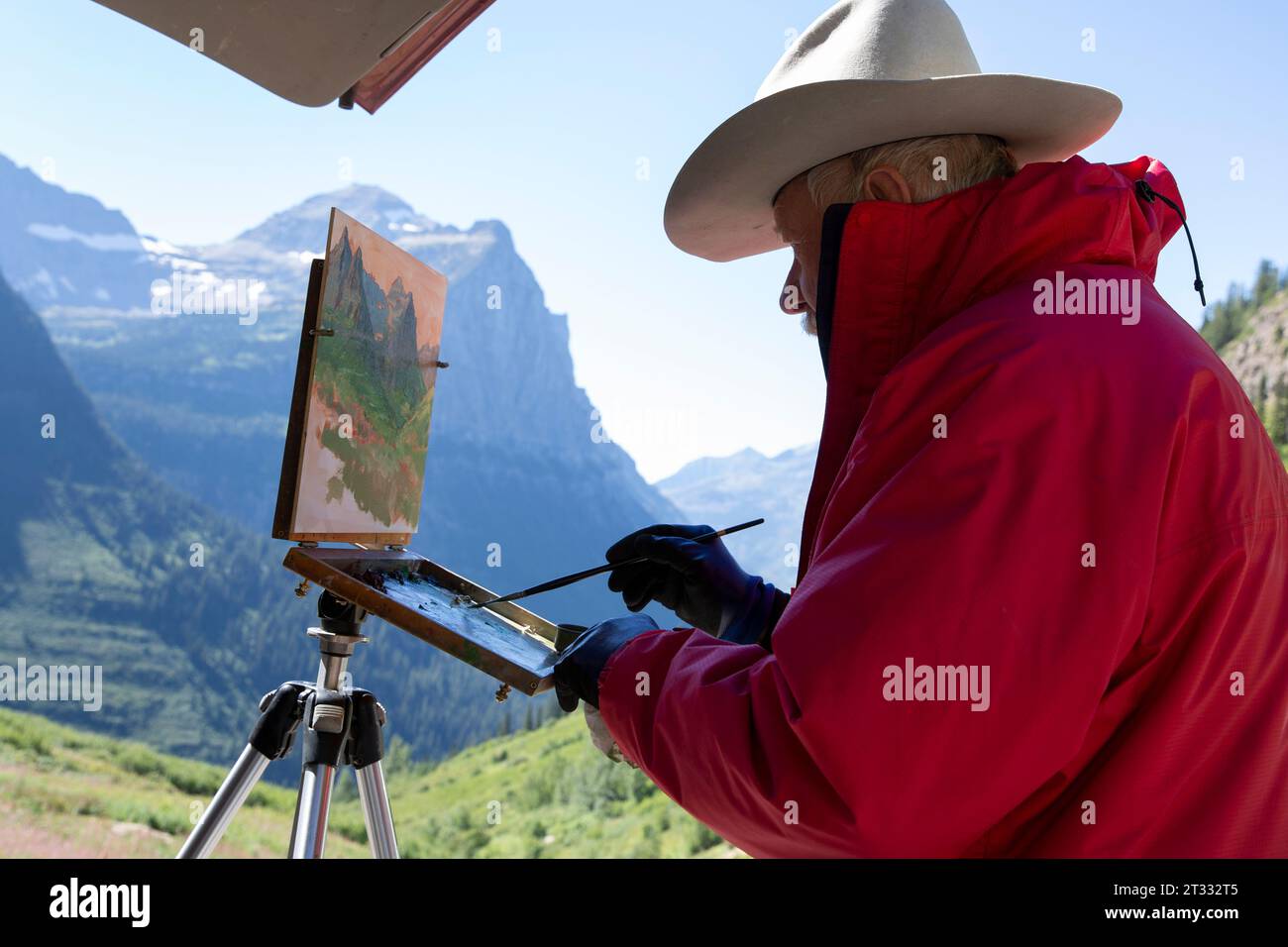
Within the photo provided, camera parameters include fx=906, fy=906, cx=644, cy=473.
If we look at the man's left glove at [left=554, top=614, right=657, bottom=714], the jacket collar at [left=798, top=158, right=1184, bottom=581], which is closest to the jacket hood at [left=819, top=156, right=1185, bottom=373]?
the jacket collar at [left=798, top=158, right=1184, bottom=581]

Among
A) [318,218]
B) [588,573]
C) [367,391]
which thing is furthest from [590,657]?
[318,218]

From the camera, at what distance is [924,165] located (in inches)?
55.5

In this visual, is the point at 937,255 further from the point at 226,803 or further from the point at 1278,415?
the point at 1278,415

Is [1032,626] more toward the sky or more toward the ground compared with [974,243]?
more toward the ground

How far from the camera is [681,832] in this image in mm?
9562

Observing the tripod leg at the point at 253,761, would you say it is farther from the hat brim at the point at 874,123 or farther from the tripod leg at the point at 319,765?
the hat brim at the point at 874,123

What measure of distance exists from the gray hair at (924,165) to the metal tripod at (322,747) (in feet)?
3.93

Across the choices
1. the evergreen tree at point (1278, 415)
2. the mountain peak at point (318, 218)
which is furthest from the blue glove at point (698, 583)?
the mountain peak at point (318, 218)

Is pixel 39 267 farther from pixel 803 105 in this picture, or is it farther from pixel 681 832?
pixel 803 105

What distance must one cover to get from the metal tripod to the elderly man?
2.49 feet

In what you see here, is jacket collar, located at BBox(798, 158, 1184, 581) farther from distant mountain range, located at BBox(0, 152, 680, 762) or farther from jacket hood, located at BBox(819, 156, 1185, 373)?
distant mountain range, located at BBox(0, 152, 680, 762)

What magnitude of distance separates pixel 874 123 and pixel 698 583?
1.03 metres

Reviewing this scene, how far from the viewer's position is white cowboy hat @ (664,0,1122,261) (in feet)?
4.66

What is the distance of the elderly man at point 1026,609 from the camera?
0.89 metres
